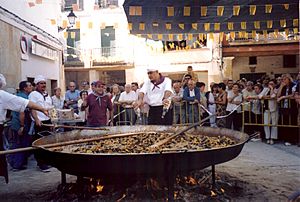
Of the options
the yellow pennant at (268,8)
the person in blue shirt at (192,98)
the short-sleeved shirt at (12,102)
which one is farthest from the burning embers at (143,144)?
the yellow pennant at (268,8)

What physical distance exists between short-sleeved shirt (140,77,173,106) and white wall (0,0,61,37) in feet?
17.7

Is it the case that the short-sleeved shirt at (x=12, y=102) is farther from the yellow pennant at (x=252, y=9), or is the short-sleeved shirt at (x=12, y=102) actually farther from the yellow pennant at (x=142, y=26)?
the yellow pennant at (x=252, y=9)

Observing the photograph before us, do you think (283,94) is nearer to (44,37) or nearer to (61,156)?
(61,156)

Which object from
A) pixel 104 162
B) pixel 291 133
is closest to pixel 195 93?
pixel 291 133

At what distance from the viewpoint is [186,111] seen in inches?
362

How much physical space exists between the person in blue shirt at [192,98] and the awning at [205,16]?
2.15 metres

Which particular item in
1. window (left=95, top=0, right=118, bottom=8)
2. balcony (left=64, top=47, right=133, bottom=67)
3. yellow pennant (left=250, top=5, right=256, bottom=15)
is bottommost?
yellow pennant (left=250, top=5, right=256, bottom=15)

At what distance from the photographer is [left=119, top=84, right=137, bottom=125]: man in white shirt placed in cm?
984

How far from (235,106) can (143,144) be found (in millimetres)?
5489

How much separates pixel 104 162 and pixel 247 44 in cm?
1680

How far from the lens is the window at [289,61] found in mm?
21438

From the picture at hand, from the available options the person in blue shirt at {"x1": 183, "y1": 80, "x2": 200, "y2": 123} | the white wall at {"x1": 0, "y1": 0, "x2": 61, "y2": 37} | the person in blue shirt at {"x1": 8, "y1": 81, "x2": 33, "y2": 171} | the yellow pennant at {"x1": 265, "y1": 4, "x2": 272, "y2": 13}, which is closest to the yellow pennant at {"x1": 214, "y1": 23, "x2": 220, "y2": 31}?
the yellow pennant at {"x1": 265, "y1": 4, "x2": 272, "y2": 13}

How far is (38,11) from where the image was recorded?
42.6 feet

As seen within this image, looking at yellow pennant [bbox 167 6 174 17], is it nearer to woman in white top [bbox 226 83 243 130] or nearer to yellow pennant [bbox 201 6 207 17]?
yellow pennant [bbox 201 6 207 17]
